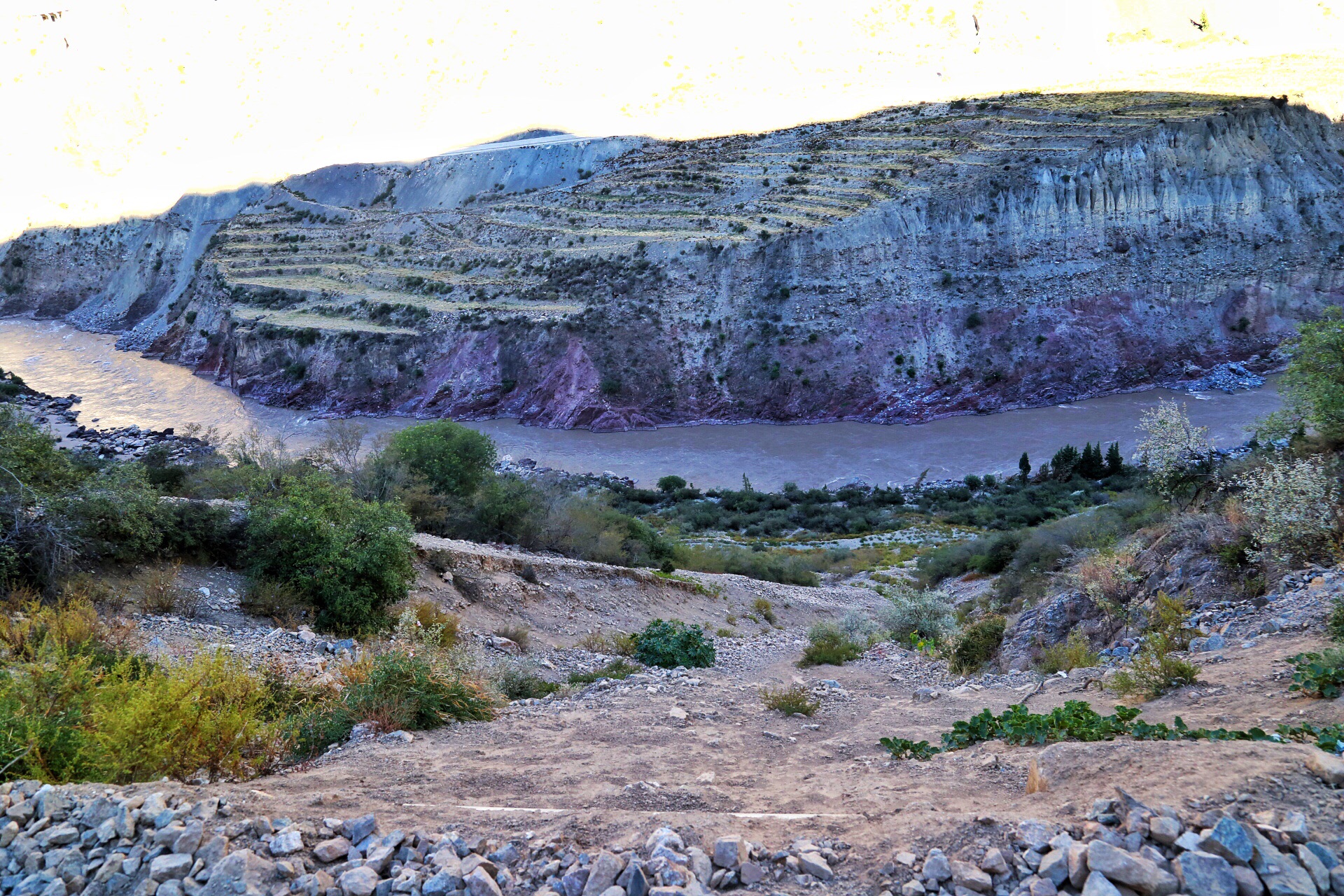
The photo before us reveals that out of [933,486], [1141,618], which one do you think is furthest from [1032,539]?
[933,486]

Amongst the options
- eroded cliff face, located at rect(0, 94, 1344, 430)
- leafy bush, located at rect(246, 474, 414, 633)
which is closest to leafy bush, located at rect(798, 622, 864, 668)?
leafy bush, located at rect(246, 474, 414, 633)

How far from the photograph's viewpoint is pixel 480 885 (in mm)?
3736

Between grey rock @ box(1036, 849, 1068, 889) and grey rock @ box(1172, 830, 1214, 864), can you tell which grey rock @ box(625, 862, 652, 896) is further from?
grey rock @ box(1172, 830, 1214, 864)

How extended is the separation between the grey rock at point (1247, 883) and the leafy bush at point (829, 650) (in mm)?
9206

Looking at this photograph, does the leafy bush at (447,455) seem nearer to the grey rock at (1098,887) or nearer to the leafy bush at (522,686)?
the leafy bush at (522,686)

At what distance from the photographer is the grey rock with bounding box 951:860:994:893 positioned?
3.54 meters

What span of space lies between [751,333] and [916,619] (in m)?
31.9

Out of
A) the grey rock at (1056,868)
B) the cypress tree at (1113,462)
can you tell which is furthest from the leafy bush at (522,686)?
the cypress tree at (1113,462)

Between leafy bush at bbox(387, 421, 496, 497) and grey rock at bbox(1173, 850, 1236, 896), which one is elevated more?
grey rock at bbox(1173, 850, 1236, 896)

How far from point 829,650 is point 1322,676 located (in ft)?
24.3

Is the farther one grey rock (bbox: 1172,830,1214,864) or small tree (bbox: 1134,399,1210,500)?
small tree (bbox: 1134,399,1210,500)

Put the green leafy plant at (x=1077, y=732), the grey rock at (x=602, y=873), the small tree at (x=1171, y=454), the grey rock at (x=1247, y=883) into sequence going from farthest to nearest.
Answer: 1. the small tree at (x=1171, y=454)
2. the green leafy plant at (x=1077, y=732)
3. the grey rock at (x=602, y=873)
4. the grey rock at (x=1247, y=883)

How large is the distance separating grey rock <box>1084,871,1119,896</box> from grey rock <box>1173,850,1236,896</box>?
0.28 metres

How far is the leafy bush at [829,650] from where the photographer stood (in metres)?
12.5
